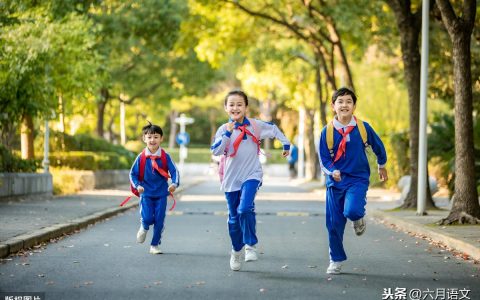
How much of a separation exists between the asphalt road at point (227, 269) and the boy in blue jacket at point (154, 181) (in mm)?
368

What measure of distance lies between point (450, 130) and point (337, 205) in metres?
15.6

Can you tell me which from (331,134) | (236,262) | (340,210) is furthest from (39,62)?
(340,210)

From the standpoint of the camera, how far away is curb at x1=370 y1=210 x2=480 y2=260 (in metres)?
11.3

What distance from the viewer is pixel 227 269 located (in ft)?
32.3

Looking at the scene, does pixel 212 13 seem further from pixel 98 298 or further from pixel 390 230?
pixel 98 298

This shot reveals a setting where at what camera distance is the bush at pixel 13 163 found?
71.6 ft

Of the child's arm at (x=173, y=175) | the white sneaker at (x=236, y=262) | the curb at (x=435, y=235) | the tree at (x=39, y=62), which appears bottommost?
the curb at (x=435, y=235)

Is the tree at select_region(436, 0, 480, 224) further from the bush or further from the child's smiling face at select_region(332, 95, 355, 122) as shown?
the bush

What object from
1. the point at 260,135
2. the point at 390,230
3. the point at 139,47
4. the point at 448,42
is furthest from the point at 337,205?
the point at 139,47

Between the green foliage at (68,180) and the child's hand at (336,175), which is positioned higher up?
the child's hand at (336,175)

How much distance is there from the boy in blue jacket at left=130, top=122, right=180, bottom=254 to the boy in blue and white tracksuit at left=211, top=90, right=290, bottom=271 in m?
1.56

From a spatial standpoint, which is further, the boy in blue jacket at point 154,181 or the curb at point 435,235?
the boy in blue jacket at point 154,181

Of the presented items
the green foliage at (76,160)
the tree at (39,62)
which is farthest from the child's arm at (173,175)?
the green foliage at (76,160)

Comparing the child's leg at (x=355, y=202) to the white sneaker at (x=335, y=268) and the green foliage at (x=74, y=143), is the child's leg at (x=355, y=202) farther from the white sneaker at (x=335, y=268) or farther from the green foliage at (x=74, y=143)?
the green foliage at (x=74, y=143)
